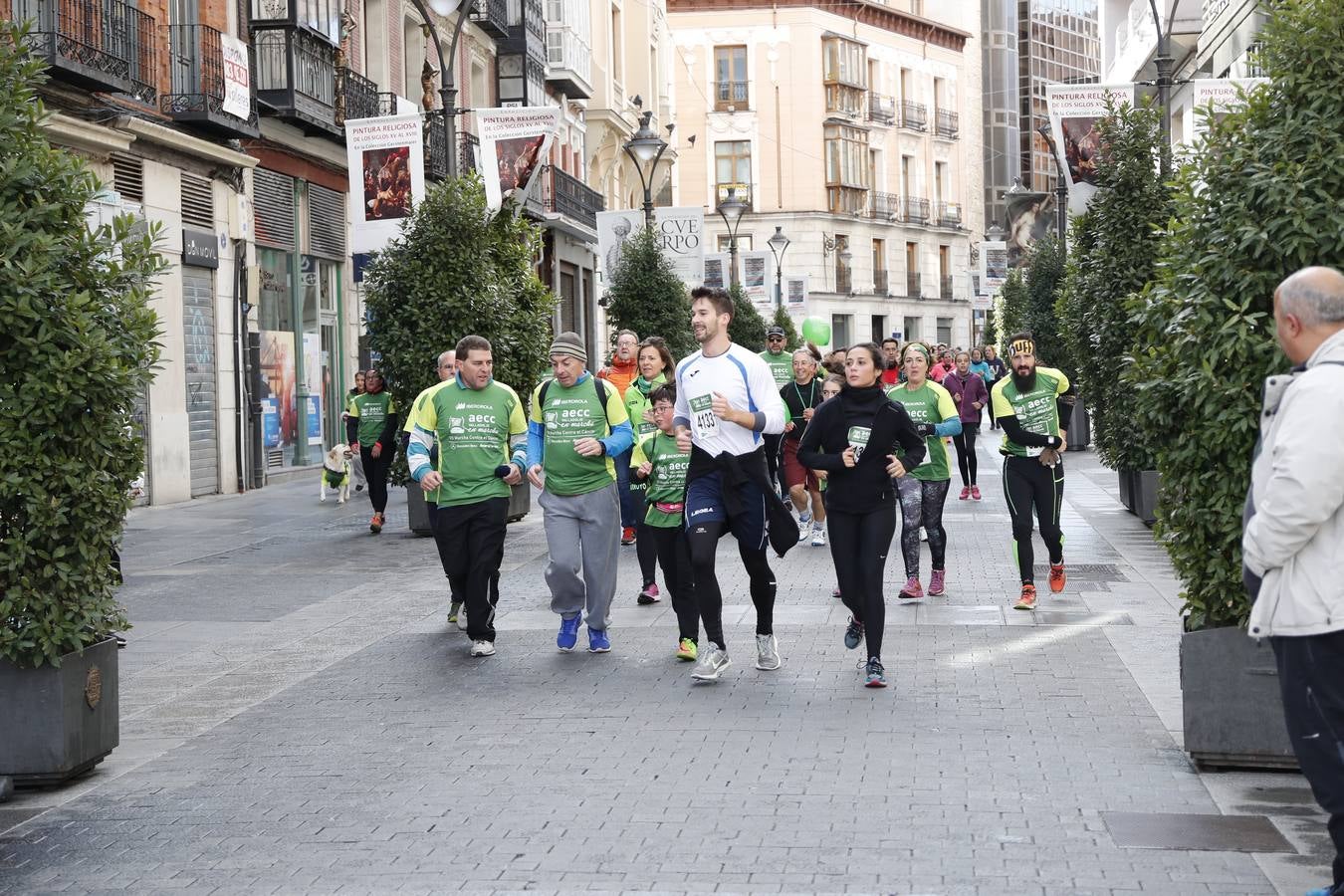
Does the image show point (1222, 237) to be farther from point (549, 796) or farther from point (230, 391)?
point (230, 391)

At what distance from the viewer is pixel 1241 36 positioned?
2977 centimetres

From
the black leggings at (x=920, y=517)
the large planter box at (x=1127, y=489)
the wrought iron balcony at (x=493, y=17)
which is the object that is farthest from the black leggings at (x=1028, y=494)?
the wrought iron balcony at (x=493, y=17)

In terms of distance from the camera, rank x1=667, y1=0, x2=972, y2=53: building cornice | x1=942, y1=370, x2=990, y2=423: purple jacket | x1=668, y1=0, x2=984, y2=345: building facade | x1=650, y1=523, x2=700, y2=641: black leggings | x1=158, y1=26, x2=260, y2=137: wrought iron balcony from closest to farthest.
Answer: x1=650, y1=523, x2=700, y2=641: black leggings → x1=942, y1=370, x2=990, y2=423: purple jacket → x1=158, y1=26, x2=260, y2=137: wrought iron balcony → x1=667, y1=0, x2=972, y2=53: building cornice → x1=668, y1=0, x2=984, y2=345: building facade

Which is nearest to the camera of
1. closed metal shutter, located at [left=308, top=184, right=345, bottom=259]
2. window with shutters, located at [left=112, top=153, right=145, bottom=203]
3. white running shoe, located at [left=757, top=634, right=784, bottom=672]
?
white running shoe, located at [left=757, top=634, right=784, bottom=672]

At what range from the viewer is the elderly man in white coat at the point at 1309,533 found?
477 centimetres

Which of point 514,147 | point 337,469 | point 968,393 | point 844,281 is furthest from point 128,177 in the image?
point 844,281

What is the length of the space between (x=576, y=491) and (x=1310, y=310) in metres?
6.05

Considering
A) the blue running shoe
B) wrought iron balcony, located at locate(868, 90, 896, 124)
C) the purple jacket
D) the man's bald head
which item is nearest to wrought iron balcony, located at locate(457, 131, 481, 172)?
the purple jacket

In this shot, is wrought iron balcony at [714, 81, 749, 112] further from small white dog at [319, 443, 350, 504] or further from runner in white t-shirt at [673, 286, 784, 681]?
runner in white t-shirt at [673, 286, 784, 681]

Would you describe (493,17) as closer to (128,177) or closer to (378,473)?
(128,177)

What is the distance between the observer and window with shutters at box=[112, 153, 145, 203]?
867 inches

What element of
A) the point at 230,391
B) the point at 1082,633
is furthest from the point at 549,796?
the point at 230,391

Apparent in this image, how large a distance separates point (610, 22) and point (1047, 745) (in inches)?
1798

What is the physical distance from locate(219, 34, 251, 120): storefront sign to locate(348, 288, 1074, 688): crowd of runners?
480 inches
